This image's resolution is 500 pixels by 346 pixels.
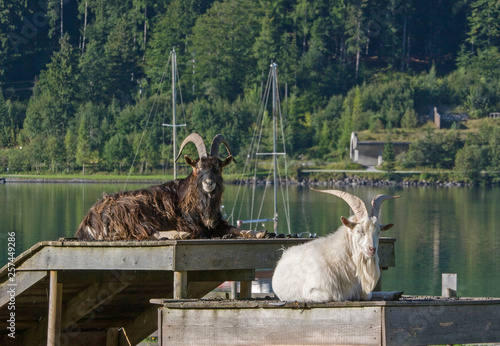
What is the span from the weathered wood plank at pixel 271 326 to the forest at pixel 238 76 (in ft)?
277

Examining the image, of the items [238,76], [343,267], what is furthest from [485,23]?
[343,267]

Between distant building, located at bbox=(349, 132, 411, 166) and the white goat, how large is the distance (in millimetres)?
90161

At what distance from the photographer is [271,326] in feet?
26.5

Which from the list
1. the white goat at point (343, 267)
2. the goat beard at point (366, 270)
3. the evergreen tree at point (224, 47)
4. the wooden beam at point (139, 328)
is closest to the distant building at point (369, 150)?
the evergreen tree at point (224, 47)

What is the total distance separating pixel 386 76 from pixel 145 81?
1086 inches

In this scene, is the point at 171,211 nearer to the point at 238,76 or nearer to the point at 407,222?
the point at 407,222

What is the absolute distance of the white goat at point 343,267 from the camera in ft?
27.0

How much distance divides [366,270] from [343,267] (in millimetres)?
184

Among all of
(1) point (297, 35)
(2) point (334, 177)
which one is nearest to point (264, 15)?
(1) point (297, 35)

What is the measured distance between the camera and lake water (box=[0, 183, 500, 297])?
37081 mm

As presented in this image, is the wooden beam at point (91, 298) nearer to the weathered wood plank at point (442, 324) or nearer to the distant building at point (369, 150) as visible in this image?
the weathered wood plank at point (442, 324)

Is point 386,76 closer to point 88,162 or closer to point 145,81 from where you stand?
point 145,81

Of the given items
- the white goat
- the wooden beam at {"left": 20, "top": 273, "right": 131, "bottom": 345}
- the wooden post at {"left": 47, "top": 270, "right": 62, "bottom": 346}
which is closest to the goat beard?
the white goat

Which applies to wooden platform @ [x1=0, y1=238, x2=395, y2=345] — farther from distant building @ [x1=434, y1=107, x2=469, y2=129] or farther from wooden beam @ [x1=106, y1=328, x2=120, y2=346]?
distant building @ [x1=434, y1=107, x2=469, y2=129]
